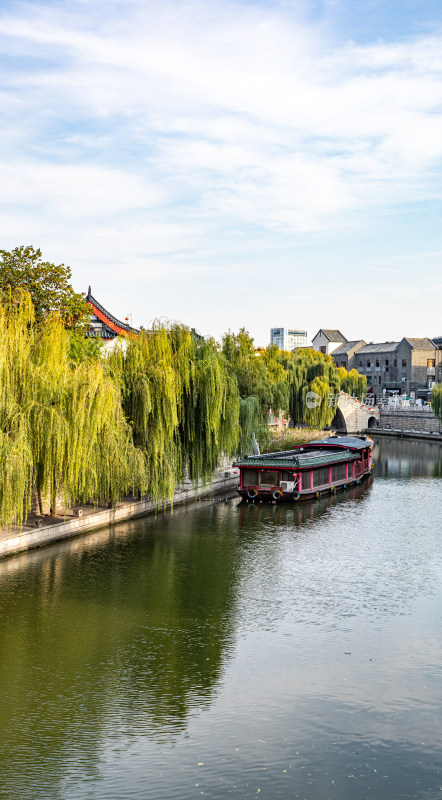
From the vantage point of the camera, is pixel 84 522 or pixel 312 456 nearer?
pixel 84 522

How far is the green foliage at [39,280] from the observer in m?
32.5

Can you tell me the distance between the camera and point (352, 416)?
263 ft

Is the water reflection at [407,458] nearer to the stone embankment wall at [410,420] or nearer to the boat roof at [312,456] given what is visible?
the boat roof at [312,456]

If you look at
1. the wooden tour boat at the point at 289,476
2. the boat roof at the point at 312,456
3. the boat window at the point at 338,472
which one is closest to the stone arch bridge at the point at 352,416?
the boat roof at the point at 312,456

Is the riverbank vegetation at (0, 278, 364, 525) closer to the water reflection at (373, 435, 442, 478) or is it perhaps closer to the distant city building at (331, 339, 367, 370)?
the water reflection at (373, 435, 442, 478)

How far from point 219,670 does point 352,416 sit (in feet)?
223

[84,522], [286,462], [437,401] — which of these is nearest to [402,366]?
[437,401]

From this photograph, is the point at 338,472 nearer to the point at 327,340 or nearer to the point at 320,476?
the point at 320,476

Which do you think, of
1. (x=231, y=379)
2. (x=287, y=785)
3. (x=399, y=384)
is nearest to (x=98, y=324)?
→ (x=231, y=379)

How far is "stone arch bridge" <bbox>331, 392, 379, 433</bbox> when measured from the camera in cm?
7825

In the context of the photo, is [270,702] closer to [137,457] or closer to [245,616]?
[245,616]

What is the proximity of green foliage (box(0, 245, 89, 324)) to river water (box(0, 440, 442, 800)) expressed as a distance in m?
12.5

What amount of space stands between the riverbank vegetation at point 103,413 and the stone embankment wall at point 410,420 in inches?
1826

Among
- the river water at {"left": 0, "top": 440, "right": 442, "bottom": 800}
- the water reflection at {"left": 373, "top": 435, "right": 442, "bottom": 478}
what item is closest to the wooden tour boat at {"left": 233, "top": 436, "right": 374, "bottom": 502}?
the river water at {"left": 0, "top": 440, "right": 442, "bottom": 800}
